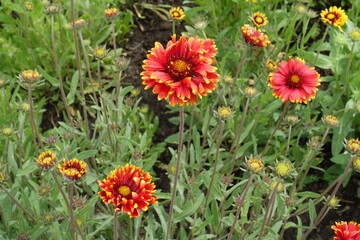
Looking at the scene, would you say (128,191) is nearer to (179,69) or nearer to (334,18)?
(179,69)

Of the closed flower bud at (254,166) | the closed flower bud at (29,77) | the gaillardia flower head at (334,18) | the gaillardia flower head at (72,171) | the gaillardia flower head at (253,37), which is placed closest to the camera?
the gaillardia flower head at (72,171)

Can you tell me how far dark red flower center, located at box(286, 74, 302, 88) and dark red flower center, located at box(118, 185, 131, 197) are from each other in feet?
2.77

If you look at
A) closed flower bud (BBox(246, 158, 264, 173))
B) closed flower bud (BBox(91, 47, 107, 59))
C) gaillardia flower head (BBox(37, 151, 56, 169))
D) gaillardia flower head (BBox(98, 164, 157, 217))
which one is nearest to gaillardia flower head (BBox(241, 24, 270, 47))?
closed flower bud (BBox(246, 158, 264, 173))

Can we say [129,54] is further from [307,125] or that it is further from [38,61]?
[307,125]

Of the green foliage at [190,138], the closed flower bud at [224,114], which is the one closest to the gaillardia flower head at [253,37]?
the green foliage at [190,138]

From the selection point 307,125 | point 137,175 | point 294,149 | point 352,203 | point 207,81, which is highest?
point 207,81

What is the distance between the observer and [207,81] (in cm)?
128

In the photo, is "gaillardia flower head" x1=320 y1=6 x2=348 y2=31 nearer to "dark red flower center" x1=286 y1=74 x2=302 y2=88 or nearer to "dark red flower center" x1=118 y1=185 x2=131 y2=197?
"dark red flower center" x1=286 y1=74 x2=302 y2=88

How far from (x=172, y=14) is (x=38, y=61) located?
121 cm

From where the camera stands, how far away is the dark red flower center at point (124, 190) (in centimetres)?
129

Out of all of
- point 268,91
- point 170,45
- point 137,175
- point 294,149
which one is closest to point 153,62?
point 170,45

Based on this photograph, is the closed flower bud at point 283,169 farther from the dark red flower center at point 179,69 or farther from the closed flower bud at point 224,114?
the dark red flower center at point 179,69

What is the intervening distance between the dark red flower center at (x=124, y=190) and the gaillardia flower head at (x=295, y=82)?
769mm

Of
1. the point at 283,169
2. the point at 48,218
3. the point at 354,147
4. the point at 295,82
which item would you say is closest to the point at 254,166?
the point at 283,169
